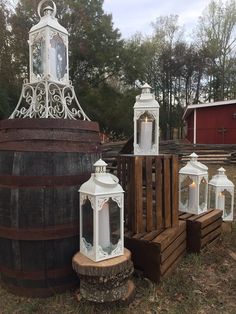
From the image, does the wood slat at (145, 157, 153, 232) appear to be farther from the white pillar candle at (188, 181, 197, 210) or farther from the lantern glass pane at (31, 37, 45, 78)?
the lantern glass pane at (31, 37, 45, 78)

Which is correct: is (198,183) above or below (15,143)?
below

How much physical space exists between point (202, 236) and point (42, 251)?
5.54 ft

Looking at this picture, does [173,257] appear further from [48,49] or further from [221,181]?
[48,49]

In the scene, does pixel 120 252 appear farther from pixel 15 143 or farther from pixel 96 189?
pixel 15 143

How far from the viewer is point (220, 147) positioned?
39.4ft

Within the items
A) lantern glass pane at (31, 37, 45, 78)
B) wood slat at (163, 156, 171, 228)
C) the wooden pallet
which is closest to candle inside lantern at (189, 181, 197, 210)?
wood slat at (163, 156, 171, 228)

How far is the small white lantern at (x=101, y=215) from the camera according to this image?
2.19 m

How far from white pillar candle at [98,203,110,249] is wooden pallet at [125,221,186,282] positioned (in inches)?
17.4

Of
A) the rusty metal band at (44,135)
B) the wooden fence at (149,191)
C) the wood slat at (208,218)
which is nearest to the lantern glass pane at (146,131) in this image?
the wooden fence at (149,191)

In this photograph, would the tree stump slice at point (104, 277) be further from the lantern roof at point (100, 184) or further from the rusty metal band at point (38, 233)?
the lantern roof at point (100, 184)

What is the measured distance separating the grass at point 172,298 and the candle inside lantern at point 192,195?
2.31 feet

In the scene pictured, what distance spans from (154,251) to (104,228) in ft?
1.79

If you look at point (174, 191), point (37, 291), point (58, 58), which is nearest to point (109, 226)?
point (37, 291)

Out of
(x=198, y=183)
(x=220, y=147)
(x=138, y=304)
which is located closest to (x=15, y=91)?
(x=220, y=147)
